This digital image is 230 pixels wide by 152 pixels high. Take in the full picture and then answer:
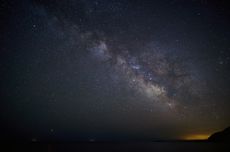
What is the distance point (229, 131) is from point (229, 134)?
461 inches

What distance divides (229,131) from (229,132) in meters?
3.66

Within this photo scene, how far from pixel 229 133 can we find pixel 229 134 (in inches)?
144

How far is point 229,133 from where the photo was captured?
622ft

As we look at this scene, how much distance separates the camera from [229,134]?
186 meters

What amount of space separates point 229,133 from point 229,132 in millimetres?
4397

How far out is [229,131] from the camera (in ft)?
645
